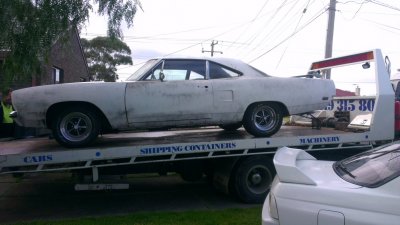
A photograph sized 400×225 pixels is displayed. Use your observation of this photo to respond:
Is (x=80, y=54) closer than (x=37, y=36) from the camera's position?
No

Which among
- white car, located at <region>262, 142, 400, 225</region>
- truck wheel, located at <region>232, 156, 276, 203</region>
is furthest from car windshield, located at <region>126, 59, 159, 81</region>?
white car, located at <region>262, 142, 400, 225</region>

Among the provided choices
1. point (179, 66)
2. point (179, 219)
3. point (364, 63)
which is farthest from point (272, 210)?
point (364, 63)

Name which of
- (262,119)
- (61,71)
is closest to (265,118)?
(262,119)

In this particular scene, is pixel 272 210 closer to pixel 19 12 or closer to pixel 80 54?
pixel 19 12

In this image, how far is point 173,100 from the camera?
6.71 metres

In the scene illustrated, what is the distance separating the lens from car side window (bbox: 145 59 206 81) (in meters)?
6.95

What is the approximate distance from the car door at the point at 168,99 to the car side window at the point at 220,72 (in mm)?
241

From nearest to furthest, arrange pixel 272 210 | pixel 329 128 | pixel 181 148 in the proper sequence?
pixel 272 210
pixel 181 148
pixel 329 128

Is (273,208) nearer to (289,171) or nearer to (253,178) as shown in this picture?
(289,171)

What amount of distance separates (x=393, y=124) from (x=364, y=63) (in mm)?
1153

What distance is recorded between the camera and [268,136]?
282 inches

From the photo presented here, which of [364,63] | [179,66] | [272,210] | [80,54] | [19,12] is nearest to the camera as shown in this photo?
[272,210]

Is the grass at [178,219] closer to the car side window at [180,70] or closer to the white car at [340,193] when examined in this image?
the car side window at [180,70]

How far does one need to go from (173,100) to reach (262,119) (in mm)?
1491
